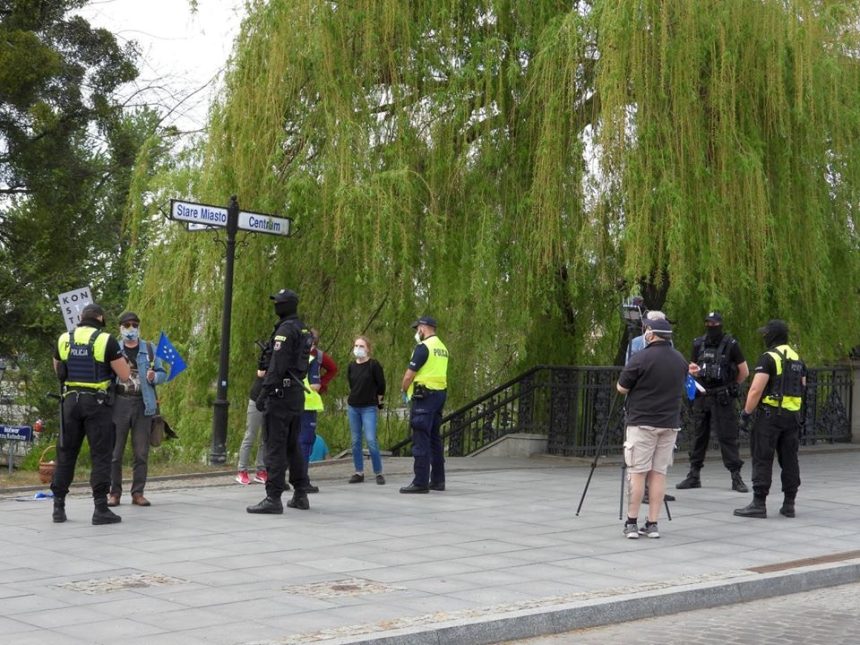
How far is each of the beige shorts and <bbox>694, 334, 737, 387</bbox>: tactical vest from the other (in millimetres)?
3392

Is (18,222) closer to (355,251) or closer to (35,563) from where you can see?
(355,251)

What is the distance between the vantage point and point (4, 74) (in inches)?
1110

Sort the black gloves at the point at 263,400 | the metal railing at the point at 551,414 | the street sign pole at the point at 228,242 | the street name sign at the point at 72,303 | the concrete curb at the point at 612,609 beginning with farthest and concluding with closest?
the metal railing at the point at 551,414 < the street sign pole at the point at 228,242 < the street name sign at the point at 72,303 < the black gloves at the point at 263,400 < the concrete curb at the point at 612,609

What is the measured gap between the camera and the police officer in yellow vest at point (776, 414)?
12.0 metres

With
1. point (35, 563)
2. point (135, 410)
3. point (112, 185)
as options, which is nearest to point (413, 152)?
point (135, 410)

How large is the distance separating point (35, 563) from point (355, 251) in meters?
8.33

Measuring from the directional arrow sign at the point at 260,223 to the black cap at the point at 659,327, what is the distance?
20.4 feet

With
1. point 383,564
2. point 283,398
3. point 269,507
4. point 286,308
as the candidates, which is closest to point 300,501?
point 269,507

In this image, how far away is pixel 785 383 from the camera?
39.3 ft

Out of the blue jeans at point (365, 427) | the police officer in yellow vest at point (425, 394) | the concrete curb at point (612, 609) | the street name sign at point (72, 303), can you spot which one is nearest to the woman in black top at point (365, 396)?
the blue jeans at point (365, 427)

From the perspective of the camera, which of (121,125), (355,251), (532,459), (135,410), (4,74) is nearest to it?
(135,410)

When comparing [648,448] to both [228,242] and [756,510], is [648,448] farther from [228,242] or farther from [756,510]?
[228,242]

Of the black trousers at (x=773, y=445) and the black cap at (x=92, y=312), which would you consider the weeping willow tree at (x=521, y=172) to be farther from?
the black cap at (x=92, y=312)

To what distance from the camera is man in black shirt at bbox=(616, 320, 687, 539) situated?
34.6 feet
